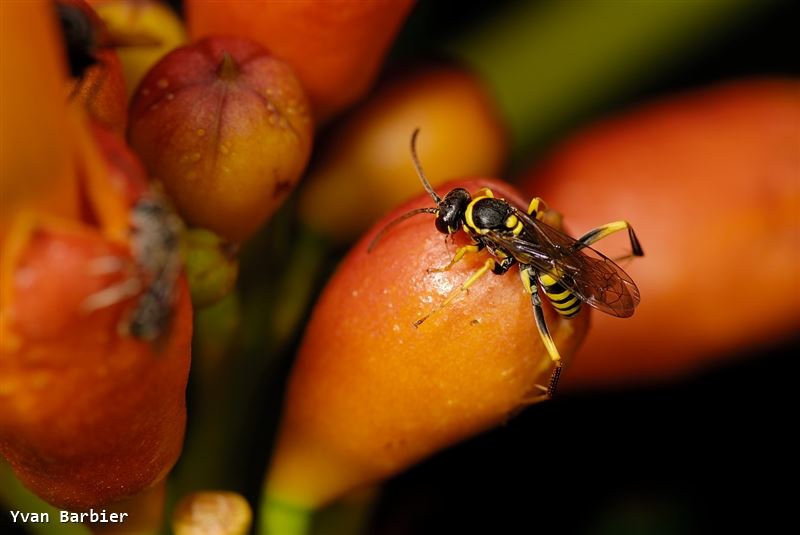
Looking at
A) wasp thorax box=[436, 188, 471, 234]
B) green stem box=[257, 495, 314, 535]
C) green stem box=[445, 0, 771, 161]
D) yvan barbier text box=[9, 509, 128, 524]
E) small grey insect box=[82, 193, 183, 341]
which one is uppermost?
small grey insect box=[82, 193, 183, 341]

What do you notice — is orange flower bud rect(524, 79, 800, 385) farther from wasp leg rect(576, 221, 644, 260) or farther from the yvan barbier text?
the yvan barbier text

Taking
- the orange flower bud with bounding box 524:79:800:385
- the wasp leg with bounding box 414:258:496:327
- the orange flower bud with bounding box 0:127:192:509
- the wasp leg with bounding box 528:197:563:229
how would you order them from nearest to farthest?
the orange flower bud with bounding box 0:127:192:509 < the wasp leg with bounding box 414:258:496:327 < the wasp leg with bounding box 528:197:563:229 < the orange flower bud with bounding box 524:79:800:385

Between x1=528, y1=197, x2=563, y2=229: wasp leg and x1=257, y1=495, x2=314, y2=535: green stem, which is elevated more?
x1=528, y1=197, x2=563, y2=229: wasp leg

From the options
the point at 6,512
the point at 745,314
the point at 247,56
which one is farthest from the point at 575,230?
the point at 6,512

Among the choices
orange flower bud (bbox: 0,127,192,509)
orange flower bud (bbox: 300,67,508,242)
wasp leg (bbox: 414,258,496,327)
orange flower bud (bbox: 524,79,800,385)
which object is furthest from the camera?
orange flower bud (bbox: 524,79,800,385)

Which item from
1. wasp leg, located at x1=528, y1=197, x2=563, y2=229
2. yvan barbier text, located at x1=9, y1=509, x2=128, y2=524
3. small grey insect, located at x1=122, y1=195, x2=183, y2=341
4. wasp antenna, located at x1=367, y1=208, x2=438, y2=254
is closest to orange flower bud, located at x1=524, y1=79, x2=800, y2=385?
wasp leg, located at x1=528, y1=197, x2=563, y2=229

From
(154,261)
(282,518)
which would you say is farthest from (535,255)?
(154,261)

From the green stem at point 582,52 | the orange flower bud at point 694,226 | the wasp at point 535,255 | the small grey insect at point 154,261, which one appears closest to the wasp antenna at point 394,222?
the wasp at point 535,255
